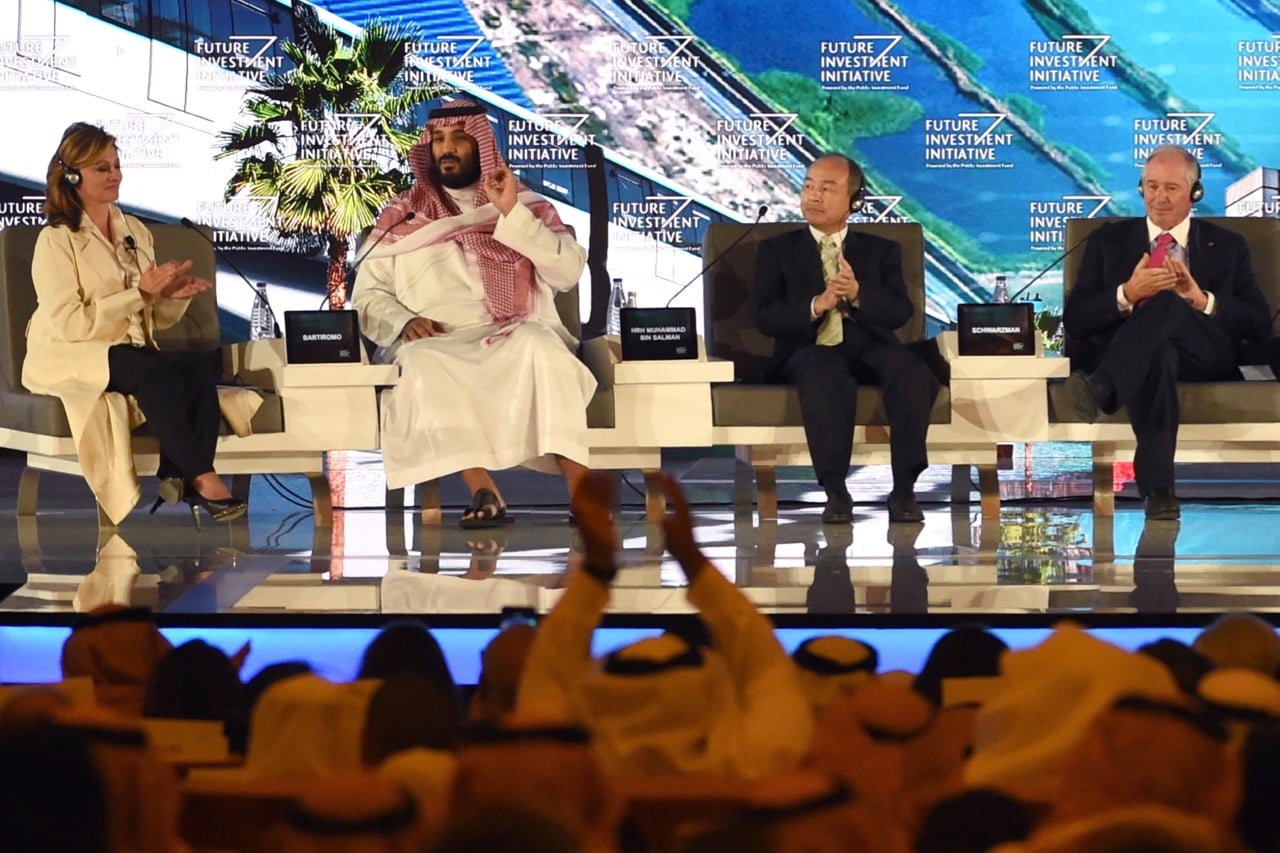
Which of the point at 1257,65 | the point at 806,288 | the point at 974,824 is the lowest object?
the point at 974,824

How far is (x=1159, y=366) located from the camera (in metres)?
4.48

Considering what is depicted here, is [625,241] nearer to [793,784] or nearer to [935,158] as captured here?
[935,158]

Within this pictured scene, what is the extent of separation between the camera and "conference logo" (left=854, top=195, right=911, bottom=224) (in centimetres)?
712

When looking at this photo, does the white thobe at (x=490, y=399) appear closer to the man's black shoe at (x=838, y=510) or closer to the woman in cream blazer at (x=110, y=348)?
the woman in cream blazer at (x=110, y=348)

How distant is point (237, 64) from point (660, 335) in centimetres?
339

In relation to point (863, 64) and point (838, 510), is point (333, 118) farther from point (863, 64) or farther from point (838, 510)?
point (838, 510)

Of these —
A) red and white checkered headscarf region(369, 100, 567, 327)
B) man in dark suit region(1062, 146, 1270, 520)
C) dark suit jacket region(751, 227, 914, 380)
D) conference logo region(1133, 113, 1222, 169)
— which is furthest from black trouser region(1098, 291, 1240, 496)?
conference logo region(1133, 113, 1222, 169)

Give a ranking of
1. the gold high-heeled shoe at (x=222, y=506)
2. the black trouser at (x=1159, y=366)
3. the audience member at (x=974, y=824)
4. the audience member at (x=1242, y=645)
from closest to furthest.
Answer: the audience member at (x=974, y=824) < the audience member at (x=1242, y=645) < the gold high-heeled shoe at (x=222, y=506) < the black trouser at (x=1159, y=366)

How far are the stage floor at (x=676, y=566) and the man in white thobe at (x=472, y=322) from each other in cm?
24

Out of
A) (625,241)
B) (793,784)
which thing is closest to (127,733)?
(793,784)

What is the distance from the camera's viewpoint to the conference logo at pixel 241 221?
281 inches

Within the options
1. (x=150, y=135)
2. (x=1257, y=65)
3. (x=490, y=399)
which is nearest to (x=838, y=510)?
(x=490, y=399)

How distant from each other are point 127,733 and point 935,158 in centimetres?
645

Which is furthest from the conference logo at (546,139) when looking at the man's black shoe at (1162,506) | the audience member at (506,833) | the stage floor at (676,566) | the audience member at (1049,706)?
the audience member at (506,833)
